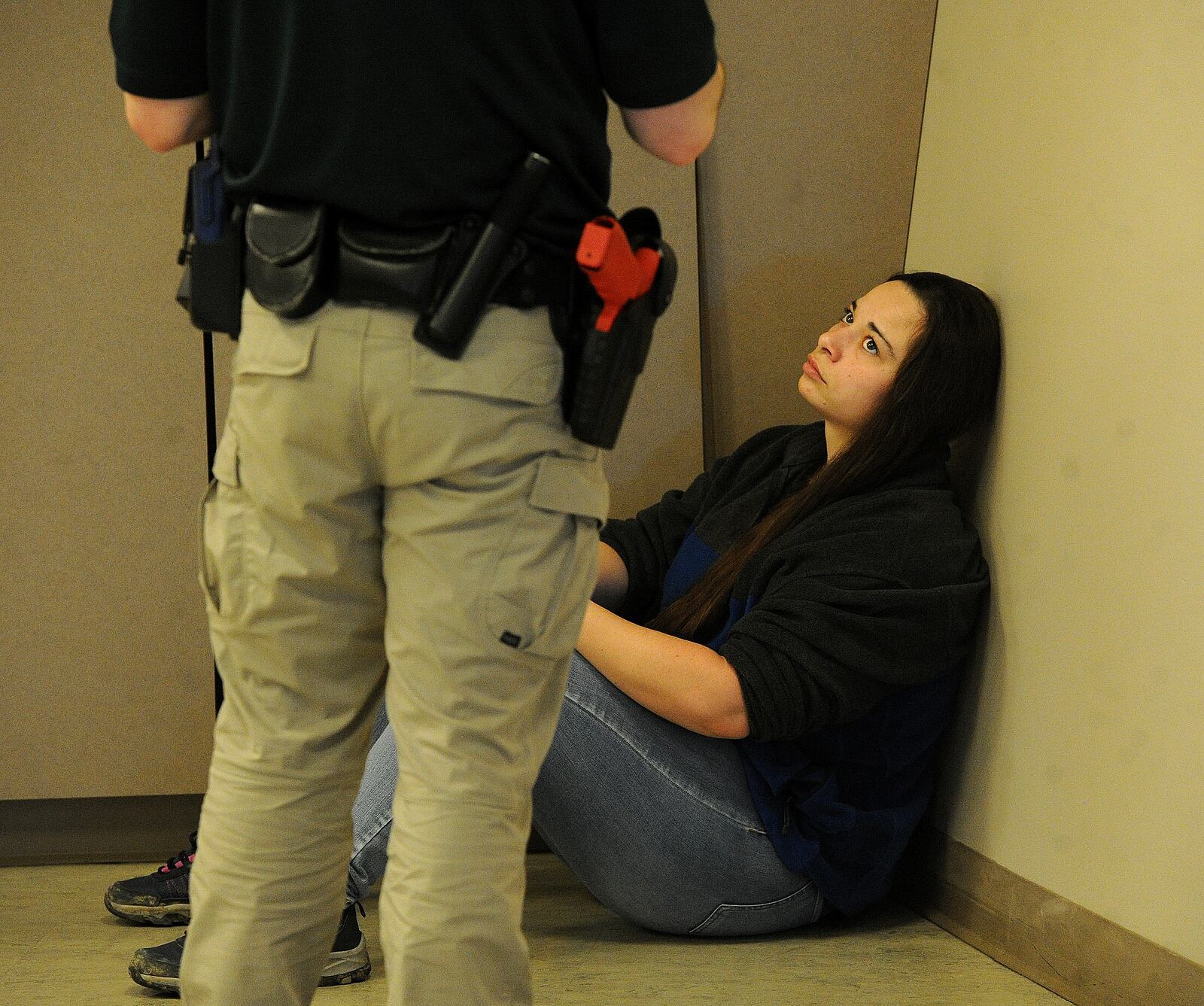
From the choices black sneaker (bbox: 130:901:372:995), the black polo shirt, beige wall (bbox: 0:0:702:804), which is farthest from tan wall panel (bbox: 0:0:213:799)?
the black polo shirt

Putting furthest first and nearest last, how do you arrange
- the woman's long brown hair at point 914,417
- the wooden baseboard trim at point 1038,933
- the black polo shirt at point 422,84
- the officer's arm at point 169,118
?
the woman's long brown hair at point 914,417 → the wooden baseboard trim at point 1038,933 → the officer's arm at point 169,118 → the black polo shirt at point 422,84

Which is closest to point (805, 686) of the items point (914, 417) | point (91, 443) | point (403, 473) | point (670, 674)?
point (670, 674)

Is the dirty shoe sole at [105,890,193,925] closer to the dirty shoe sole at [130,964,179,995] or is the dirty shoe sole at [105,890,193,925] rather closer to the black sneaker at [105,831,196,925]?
the black sneaker at [105,831,196,925]

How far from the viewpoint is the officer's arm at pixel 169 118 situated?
986 mm

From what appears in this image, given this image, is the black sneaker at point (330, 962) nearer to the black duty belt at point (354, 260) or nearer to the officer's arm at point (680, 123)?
the black duty belt at point (354, 260)

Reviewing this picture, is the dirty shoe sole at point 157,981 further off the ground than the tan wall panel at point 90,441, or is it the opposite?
the tan wall panel at point 90,441

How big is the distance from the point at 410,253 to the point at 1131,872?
3.62 ft

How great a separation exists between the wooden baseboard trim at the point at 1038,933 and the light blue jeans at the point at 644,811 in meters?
0.27

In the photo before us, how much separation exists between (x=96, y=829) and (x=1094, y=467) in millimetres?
1687

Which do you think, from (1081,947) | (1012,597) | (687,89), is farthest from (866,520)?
(687,89)

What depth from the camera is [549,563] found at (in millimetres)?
955

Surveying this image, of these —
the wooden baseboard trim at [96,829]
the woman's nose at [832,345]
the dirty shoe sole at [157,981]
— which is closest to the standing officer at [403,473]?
the dirty shoe sole at [157,981]

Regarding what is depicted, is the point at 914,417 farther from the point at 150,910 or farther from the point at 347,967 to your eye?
the point at 150,910

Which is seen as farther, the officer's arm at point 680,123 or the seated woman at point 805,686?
the seated woman at point 805,686
